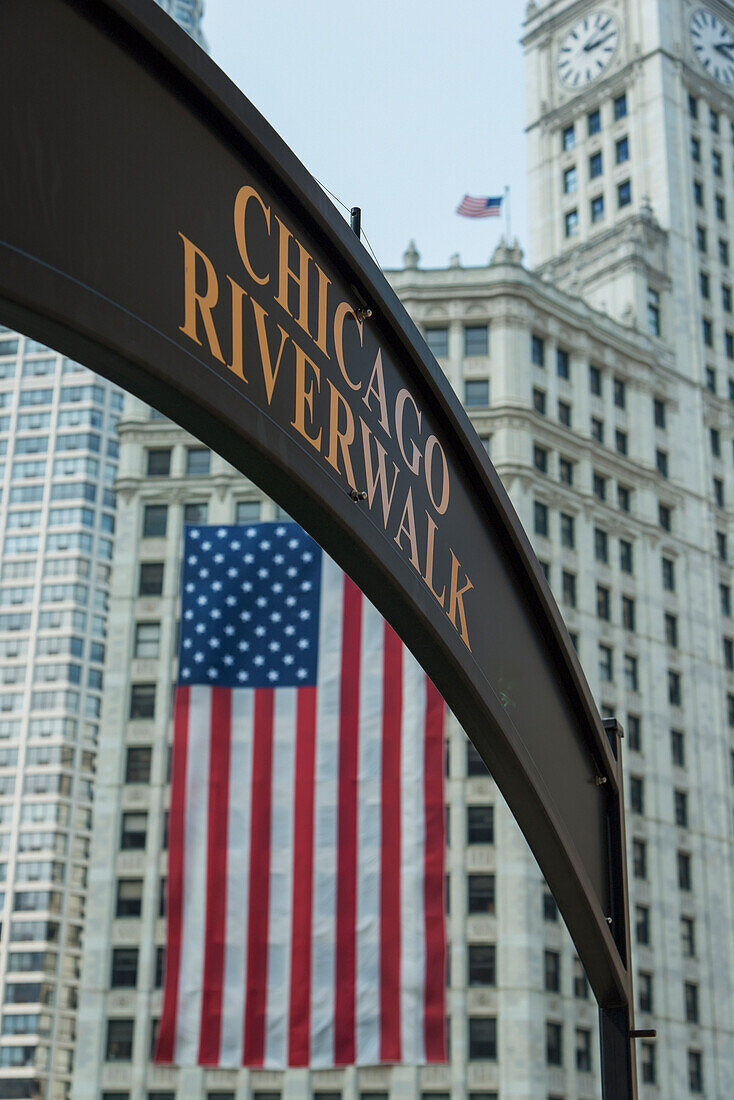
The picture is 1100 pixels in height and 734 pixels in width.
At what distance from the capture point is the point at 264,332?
3.37 m

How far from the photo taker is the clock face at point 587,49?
89000 millimetres

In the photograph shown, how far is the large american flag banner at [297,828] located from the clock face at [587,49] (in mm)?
43166

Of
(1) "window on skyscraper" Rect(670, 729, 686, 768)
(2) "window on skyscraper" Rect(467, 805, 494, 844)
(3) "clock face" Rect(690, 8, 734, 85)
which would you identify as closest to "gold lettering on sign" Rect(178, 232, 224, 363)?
(2) "window on skyscraper" Rect(467, 805, 494, 844)

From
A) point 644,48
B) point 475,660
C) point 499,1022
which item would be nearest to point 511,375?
point 644,48

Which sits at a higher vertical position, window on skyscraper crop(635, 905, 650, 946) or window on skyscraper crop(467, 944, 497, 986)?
window on skyscraper crop(635, 905, 650, 946)

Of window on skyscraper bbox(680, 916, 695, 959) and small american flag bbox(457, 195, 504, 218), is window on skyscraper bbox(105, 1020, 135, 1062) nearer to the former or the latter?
window on skyscraper bbox(680, 916, 695, 959)

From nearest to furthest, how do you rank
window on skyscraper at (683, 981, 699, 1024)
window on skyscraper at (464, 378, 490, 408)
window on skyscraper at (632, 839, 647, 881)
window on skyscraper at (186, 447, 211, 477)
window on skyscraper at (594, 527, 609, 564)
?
1. window on skyscraper at (683, 981, 699, 1024)
2. window on skyscraper at (632, 839, 647, 881)
3. window on skyscraper at (186, 447, 211, 477)
4. window on skyscraper at (594, 527, 609, 564)
5. window on skyscraper at (464, 378, 490, 408)

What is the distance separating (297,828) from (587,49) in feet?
184

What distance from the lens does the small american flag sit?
6831cm

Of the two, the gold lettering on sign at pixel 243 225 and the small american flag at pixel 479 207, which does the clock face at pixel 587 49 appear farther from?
the gold lettering on sign at pixel 243 225

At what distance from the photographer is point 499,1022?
6103cm

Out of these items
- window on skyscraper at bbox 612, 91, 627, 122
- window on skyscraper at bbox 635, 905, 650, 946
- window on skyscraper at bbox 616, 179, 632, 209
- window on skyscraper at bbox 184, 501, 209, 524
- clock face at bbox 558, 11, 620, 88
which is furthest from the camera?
clock face at bbox 558, 11, 620, 88

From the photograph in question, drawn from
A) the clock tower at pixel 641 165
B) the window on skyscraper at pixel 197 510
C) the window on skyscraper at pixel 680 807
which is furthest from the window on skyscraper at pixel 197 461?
the window on skyscraper at pixel 680 807

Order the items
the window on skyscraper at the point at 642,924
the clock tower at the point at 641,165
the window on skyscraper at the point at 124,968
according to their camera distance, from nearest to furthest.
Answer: the window on skyscraper at the point at 124,968 < the window on skyscraper at the point at 642,924 < the clock tower at the point at 641,165
